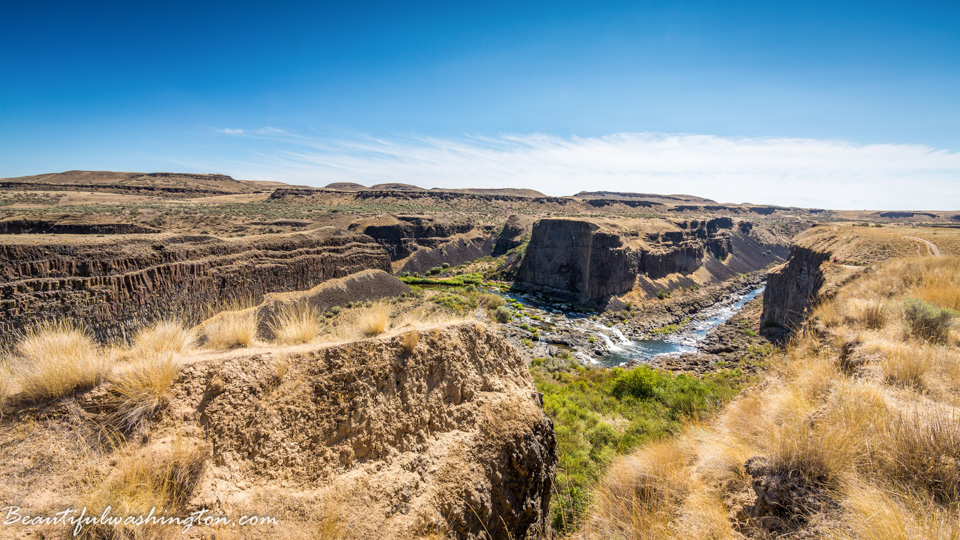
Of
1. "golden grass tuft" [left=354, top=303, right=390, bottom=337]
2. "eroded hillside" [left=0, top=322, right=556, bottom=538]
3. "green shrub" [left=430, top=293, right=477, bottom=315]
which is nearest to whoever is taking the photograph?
"eroded hillside" [left=0, top=322, right=556, bottom=538]

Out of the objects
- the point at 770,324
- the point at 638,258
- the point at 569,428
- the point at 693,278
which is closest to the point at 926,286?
the point at 569,428

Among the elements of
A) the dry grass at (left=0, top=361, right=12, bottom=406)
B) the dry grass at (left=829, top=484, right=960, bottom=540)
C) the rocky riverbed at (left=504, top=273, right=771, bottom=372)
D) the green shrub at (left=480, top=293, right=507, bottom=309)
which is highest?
the dry grass at (left=0, top=361, right=12, bottom=406)

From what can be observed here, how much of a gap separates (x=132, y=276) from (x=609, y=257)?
53.5 meters

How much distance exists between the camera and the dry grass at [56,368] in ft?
14.4

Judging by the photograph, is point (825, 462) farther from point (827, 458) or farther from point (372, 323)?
point (372, 323)

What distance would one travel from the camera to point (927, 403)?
5.15 metres

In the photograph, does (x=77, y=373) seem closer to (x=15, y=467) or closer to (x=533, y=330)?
(x=15, y=467)

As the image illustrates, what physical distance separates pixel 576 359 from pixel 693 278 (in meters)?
44.5

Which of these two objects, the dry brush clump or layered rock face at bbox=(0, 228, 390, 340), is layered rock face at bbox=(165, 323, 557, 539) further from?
layered rock face at bbox=(0, 228, 390, 340)

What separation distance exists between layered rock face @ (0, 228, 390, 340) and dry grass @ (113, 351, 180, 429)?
14504 mm

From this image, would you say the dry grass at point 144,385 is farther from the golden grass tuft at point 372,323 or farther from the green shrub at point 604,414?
the green shrub at point 604,414

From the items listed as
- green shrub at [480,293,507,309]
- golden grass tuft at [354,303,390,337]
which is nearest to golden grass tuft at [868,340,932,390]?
golden grass tuft at [354,303,390,337]

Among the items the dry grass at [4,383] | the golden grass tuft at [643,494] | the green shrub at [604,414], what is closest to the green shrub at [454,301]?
the green shrub at [604,414]

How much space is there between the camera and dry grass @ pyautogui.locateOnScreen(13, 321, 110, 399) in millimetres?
4375
